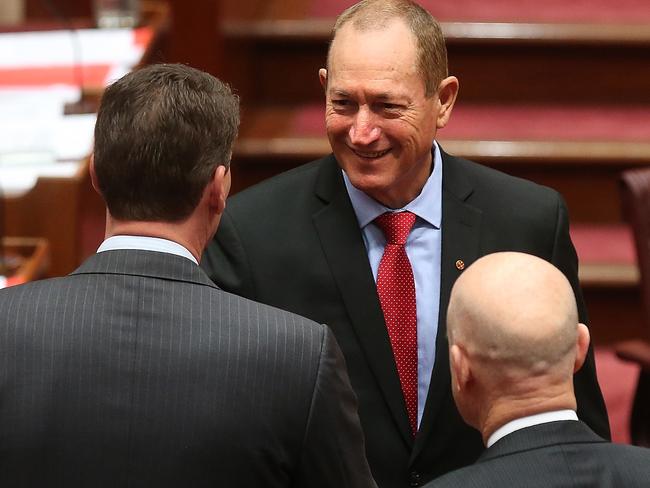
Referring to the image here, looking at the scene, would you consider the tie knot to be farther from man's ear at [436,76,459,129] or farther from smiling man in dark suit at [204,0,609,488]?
man's ear at [436,76,459,129]

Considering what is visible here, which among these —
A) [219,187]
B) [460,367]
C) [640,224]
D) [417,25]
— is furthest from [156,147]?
[640,224]

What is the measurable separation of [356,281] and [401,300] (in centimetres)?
7

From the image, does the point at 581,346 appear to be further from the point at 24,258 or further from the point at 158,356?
the point at 24,258

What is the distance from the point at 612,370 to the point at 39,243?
61.5 inches

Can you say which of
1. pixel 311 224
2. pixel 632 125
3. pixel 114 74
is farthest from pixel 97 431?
pixel 632 125

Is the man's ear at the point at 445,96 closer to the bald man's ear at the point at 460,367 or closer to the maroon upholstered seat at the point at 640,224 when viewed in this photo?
the bald man's ear at the point at 460,367

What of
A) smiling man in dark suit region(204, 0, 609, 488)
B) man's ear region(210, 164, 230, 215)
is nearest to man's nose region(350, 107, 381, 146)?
smiling man in dark suit region(204, 0, 609, 488)

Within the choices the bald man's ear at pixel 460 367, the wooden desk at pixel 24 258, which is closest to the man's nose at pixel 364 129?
the bald man's ear at pixel 460 367

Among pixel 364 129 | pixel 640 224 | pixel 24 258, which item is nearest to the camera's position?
pixel 364 129

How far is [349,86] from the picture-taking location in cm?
182

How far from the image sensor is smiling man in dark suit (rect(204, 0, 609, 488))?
183 centimetres

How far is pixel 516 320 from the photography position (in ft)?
4.38

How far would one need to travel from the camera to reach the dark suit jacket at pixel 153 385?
1.36 m

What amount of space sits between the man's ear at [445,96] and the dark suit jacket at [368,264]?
8cm
